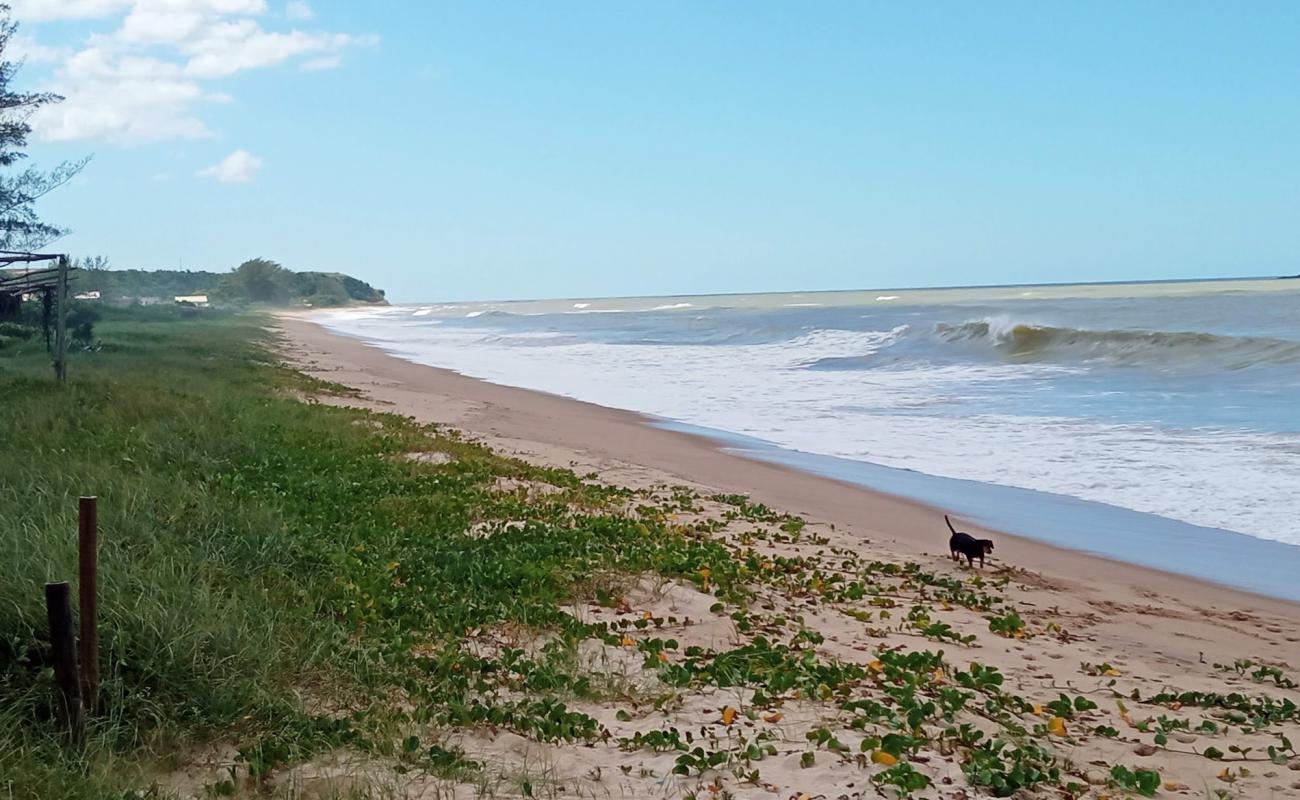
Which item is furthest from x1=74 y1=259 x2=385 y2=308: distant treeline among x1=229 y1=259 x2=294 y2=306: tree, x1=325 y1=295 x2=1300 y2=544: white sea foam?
x1=325 y1=295 x2=1300 y2=544: white sea foam

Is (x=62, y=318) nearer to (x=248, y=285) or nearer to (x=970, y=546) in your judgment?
(x=970, y=546)

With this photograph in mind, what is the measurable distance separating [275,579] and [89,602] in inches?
80.4

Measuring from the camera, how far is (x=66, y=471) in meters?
7.90

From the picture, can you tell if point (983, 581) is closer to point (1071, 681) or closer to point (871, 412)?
point (1071, 681)

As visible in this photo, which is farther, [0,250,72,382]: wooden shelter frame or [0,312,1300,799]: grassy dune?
[0,250,72,382]: wooden shelter frame

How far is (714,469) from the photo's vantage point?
13766mm

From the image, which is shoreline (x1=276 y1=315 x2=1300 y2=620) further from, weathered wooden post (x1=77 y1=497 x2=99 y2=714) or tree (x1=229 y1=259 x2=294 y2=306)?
tree (x1=229 y1=259 x2=294 y2=306)

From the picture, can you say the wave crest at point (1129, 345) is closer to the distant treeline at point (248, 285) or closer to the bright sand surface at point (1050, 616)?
the bright sand surface at point (1050, 616)

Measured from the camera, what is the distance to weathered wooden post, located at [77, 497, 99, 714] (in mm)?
4277

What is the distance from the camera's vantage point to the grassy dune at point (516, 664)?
14.3 ft

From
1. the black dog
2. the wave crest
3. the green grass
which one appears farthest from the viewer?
the wave crest

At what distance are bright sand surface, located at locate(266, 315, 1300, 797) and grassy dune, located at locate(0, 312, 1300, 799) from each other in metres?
0.05

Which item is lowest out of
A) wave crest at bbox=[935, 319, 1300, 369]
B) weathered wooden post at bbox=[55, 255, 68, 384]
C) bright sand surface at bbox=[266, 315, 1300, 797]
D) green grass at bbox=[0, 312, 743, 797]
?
bright sand surface at bbox=[266, 315, 1300, 797]

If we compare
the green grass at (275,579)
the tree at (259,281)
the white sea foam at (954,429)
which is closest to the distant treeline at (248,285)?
the tree at (259,281)
